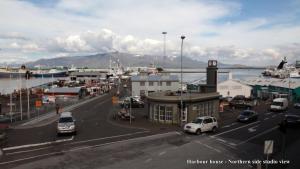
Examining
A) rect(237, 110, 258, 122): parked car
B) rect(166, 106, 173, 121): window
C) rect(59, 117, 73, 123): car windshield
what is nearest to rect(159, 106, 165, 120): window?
rect(166, 106, 173, 121): window

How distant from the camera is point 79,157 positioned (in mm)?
23031

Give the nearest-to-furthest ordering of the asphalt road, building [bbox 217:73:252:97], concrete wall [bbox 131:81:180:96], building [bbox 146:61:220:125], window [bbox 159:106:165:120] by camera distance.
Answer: the asphalt road < building [bbox 146:61:220:125] < window [bbox 159:106:165:120] < concrete wall [bbox 131:81:180:96] < building [bbox 217:73:252:97]

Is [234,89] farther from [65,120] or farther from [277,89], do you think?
[65,120]

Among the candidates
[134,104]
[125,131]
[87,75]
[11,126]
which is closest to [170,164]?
[125,131]

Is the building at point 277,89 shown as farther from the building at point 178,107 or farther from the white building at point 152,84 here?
the building at point 178,107

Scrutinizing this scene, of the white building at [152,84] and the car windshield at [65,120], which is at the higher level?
the white building at [152,84]

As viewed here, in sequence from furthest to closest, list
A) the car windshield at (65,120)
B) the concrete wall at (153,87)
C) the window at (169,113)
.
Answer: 1. the concrete wall at (153,87)
2. the window at (169,113)
3. the car windshield at (65,120)

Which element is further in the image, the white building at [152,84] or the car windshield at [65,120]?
the white building at [152,84]

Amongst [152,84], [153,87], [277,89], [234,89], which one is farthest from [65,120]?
[277,89]

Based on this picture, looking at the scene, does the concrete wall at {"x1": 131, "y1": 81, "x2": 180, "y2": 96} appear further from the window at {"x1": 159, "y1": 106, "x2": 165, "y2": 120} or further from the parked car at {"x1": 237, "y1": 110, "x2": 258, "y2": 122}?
the window at {"x1": 159, "y1": 106, "x2": 165, "y2": 120}

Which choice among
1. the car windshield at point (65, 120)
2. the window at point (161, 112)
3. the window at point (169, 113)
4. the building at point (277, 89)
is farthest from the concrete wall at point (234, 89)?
the car windshield at point (65, 120)

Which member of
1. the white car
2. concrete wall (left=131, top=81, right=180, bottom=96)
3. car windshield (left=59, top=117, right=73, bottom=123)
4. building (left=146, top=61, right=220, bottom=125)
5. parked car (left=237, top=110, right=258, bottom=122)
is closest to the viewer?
the white car

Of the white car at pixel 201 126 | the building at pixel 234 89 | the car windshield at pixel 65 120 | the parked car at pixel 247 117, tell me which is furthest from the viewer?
the building at pixel 234 89

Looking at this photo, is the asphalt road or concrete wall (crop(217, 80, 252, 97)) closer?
the asphalt road
